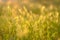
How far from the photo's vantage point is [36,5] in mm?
3205

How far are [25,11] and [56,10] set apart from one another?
15.0 inches

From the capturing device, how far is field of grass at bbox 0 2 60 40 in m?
2.77

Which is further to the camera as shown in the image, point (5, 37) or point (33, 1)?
point (33, 1)

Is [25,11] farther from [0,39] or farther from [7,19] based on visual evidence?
[0,39]

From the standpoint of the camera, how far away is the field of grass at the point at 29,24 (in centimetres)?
277

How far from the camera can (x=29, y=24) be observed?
9.25ft

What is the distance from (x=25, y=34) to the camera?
2.79m

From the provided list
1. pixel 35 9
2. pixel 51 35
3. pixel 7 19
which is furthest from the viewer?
pixel 35 9

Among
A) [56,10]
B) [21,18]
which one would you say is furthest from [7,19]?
[56,10]

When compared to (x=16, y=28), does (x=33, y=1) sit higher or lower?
higher

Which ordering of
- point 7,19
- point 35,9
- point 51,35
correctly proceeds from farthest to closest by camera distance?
1. point 35,9
2. point 7,19
3. point 51,35

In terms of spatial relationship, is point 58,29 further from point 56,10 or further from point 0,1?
point 0,1

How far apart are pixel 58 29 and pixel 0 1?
0.86m

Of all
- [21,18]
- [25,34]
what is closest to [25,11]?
[21,18]
